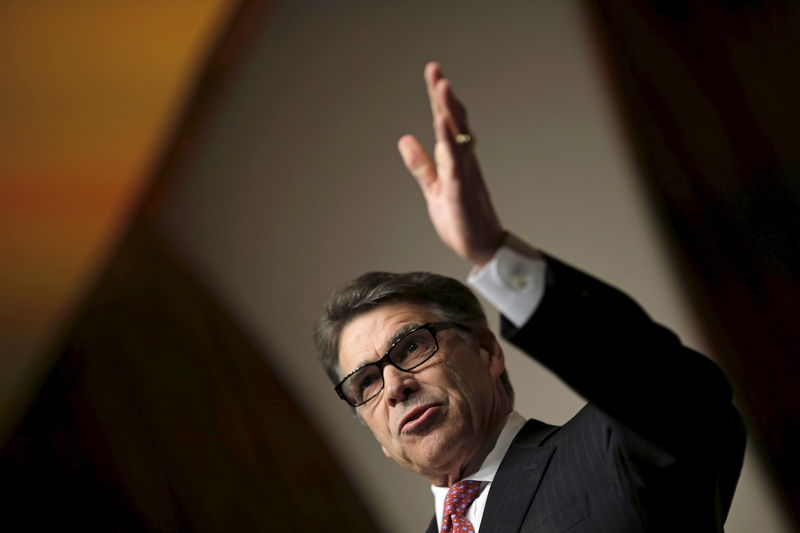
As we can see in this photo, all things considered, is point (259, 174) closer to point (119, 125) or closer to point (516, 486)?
point (119, 125)

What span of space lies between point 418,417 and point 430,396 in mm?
32

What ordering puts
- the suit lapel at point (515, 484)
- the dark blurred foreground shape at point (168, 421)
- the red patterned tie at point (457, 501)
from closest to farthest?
the suit lapel at point (515, 484)
the red patterned tie at point (457, 501)
the dark blurred foreground shape at point (168, 421)

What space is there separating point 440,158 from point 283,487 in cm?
119

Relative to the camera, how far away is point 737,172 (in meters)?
1.20

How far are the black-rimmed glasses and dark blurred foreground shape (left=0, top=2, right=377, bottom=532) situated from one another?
633 millimetres

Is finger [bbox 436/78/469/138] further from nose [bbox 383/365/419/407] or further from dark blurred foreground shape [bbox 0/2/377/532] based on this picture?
dark blurred foreground shape [bbox 0/2/377/532]

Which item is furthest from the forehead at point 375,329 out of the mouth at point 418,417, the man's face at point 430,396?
the mouth at point 418,417

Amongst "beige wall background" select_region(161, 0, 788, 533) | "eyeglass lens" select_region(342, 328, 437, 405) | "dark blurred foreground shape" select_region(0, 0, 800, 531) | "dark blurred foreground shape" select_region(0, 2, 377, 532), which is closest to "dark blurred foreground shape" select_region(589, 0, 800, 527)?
"dark blurred foreground shape" select_region(0, 0, 800, 531)

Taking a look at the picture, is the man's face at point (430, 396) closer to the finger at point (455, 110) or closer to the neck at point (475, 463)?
the neck at point (475, 463)

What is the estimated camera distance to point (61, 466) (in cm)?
163

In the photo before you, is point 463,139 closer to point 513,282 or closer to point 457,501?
point 513,282

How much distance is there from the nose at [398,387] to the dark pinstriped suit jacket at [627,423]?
0.74 ft

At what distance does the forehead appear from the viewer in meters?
1.14

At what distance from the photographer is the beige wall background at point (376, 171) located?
1508 millimetres
